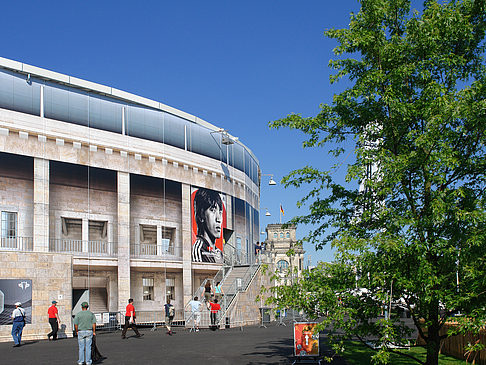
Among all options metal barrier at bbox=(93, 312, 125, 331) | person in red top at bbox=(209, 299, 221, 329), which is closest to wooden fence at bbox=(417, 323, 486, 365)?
person in red top at bbox=(209, 299, 221, 329)

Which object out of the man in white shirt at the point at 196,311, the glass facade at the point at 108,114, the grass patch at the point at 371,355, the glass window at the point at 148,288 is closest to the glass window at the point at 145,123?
the glass facade at the point at 108,114

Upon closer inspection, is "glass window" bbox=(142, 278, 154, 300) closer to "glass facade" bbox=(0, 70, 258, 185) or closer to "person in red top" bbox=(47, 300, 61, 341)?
"glass facade" bbox=(0, 70, 258, 185)

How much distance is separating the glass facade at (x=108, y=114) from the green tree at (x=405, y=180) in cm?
2003

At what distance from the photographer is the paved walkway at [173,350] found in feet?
54.1

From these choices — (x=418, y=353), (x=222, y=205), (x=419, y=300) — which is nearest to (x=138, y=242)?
(x=222, y=205)

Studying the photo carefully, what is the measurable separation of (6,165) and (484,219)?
80.7 ft

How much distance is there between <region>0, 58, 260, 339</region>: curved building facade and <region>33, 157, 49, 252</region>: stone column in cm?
5

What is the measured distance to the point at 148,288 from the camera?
3488cm

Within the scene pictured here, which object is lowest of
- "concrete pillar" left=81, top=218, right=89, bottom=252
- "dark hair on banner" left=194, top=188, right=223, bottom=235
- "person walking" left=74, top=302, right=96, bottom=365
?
"person walking" left=74, top=302, right=96, bottom=365

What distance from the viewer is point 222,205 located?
40406 millimetres

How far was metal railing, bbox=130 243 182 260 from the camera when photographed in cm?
3394

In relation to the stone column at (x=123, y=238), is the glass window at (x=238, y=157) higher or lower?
higher

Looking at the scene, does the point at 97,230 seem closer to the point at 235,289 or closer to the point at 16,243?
the point at 16,243

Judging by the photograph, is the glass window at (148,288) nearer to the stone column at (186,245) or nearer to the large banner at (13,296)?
the stone column at (186,245)
